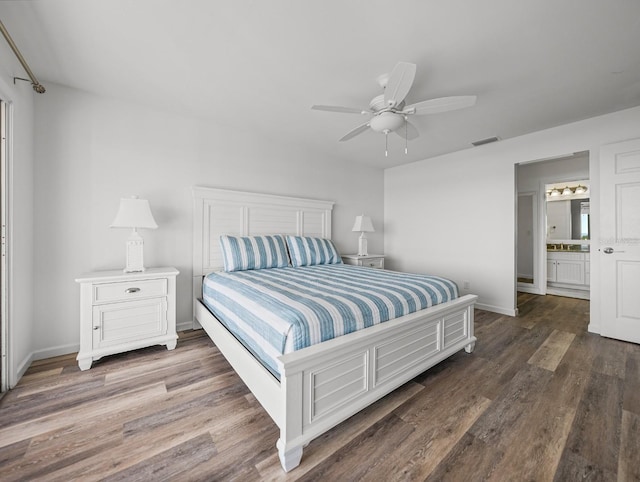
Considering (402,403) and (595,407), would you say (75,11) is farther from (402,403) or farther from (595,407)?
(595,407)

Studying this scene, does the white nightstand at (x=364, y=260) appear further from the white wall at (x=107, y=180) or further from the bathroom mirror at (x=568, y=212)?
the bathroom mirror at (x=568, y=212)

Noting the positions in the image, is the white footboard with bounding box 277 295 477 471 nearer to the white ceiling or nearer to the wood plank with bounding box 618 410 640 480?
the wood plank with bounding box 618 410 640 480

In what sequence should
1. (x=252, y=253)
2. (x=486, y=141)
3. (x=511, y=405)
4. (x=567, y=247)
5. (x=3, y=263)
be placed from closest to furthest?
(x=511, y=405) < (x=3, y=263) < (x=252, y=253) < (x=486, y=141) < (x=567, y=247)

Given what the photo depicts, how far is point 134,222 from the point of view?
2.40 m

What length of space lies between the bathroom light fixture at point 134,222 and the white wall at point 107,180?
31cm

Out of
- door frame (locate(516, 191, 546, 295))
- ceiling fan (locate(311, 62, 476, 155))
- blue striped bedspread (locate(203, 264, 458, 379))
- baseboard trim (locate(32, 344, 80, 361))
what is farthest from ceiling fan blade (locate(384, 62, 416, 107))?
door frame (locate(516, 191, 546, 295))

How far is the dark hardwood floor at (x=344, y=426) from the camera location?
4.12 ft

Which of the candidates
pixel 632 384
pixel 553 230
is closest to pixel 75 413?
pixel 632 384

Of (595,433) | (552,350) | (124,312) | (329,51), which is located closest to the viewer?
(595,433)

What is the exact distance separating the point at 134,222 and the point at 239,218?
3.90ft

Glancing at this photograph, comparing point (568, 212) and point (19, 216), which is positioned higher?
point (568, 212)

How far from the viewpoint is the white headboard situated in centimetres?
309

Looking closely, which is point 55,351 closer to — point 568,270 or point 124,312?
point 124,312

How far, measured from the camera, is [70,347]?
2.46m
